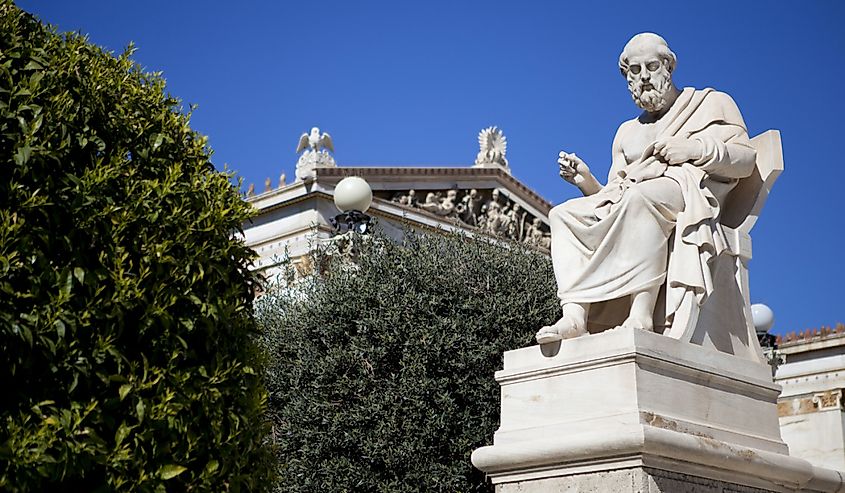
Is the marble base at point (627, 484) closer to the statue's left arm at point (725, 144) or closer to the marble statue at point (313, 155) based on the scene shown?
the statue's left arm at point (725, 144)

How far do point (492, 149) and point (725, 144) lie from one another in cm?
3451

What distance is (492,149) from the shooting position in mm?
41344

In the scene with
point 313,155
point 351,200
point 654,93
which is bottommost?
point 654,93

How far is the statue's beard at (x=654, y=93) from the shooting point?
7289 mm

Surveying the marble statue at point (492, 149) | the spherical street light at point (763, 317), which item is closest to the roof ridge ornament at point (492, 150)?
the marble statue at point (492, 149)

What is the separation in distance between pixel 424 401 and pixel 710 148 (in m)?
8.29

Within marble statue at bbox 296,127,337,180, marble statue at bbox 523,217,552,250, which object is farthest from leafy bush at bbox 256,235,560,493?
marble statue at bbox 523,217,552,250

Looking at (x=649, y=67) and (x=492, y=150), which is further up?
(x=492, y=150)

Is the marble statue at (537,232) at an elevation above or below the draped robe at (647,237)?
above

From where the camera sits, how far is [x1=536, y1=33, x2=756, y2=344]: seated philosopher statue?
21.4 ft

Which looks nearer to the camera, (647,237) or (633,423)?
(633,423)

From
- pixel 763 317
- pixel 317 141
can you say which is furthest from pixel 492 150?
pixel 763 317

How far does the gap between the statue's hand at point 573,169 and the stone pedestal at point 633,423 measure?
1394 millimetres

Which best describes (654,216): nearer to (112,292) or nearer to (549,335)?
(549,335)
